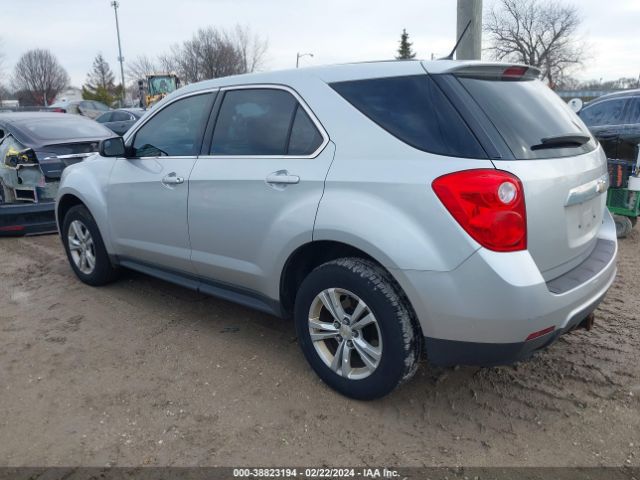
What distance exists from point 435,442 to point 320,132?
168cm

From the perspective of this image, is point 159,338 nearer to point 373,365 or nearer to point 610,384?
point 373,365

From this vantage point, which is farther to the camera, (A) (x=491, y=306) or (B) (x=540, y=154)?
(B) (x=540, y=154)

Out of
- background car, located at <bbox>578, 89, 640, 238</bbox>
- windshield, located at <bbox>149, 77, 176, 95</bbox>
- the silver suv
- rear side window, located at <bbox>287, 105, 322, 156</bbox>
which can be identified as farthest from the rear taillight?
windshield, located at <bbox>149, 77, 176, 95</bbox>

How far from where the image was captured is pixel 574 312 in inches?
99.7

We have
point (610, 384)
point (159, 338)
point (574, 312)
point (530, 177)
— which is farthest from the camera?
point (159, 338)

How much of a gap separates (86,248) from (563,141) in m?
3.94

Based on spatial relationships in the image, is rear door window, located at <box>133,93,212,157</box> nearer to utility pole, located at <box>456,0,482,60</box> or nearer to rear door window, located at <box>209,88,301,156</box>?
rear door window, located at <box>209,88,301,156</box>

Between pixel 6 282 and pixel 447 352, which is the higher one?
pixel 447 352

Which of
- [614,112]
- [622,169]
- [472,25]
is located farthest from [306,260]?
[614,112]

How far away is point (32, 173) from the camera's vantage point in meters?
6.52

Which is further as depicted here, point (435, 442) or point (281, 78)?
point (281, 78)

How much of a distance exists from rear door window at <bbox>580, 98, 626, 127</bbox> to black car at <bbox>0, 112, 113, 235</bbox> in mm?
7894

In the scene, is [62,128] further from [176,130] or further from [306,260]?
[306,260]

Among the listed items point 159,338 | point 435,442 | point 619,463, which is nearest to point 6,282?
point 159,338
